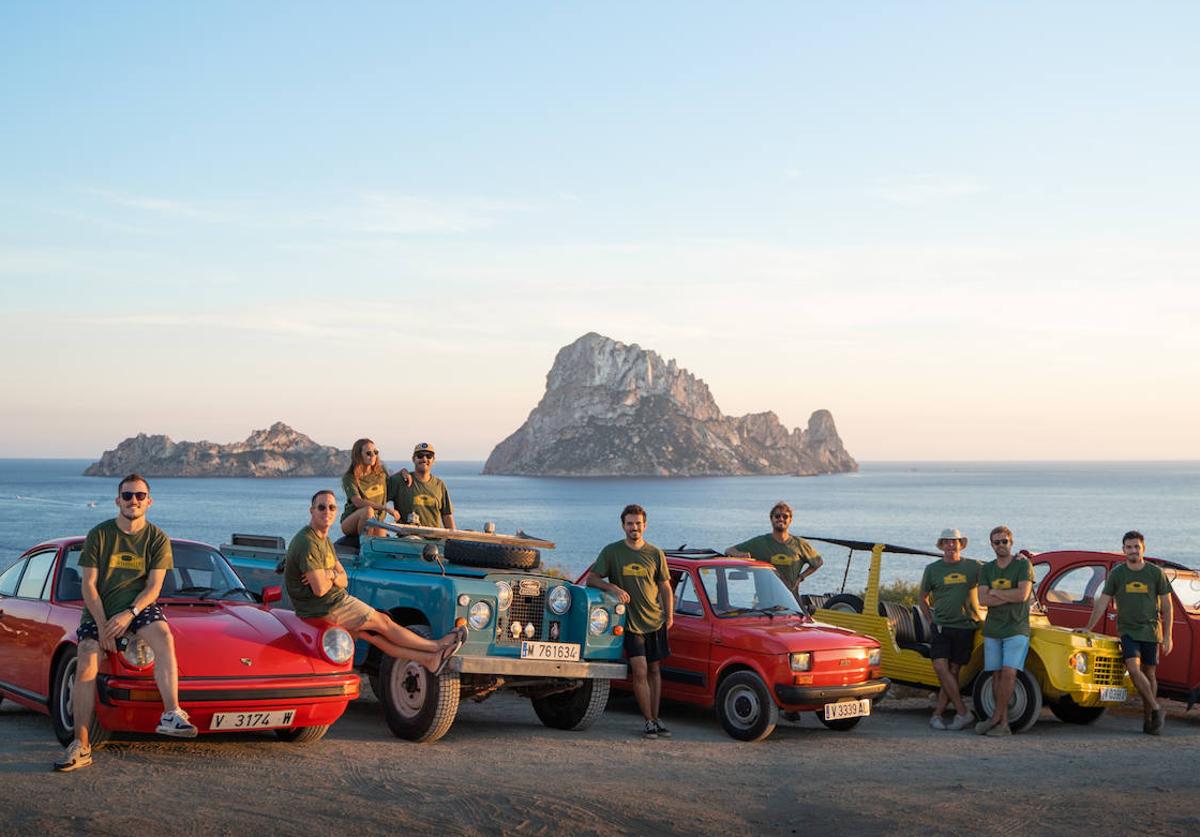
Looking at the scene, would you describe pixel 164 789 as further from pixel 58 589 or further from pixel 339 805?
pixel 58 589

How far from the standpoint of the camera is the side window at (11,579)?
408 inches

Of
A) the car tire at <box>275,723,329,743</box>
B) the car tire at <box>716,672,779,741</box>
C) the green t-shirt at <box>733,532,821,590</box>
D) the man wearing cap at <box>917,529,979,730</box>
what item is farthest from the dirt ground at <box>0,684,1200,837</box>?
the green t-shirt at <box>733,532,821,590</box>

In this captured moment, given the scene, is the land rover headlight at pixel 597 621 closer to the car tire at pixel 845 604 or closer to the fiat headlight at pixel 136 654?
the fiat headlight at pixel 136 654

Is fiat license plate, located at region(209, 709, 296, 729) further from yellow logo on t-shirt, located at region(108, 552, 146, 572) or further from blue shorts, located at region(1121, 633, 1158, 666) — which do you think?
blue shorts, located at region(1121, 633, 1158, 666)

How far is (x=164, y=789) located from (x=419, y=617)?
338 centimetres

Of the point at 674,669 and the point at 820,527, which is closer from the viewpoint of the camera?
the point at 674,669

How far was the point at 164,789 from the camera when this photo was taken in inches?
303

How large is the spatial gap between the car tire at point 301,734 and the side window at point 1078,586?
29.7 feet

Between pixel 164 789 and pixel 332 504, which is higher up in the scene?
pixel 332 504

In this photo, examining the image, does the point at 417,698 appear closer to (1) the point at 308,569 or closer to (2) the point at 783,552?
(1) the point at 308,569

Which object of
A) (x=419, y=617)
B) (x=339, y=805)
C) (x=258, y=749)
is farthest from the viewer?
(x=419, y=617)

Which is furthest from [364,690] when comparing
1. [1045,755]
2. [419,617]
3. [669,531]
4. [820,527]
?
[820,527]

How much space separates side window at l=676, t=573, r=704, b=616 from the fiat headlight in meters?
5.40

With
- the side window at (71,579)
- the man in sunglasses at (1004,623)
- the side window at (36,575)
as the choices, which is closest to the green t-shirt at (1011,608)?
the man in sunglasses at (1004,623)
